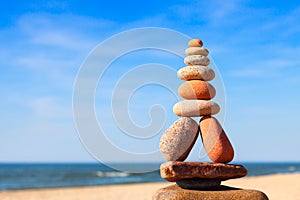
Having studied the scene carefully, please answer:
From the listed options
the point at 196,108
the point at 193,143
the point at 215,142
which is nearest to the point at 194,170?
the point at 193,143

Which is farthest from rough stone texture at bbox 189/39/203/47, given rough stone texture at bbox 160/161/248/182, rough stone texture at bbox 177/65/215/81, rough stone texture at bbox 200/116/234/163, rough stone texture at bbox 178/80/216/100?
rough stone texture at bbox 160/161/248/182

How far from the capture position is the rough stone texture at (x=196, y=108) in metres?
8.45

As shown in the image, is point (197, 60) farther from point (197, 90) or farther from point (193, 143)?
point (193, 143)

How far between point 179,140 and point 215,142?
69 cm

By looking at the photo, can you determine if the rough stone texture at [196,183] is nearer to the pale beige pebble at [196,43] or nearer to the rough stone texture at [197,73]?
the rough stone texture at [197,73]

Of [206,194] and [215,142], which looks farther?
[215,142]

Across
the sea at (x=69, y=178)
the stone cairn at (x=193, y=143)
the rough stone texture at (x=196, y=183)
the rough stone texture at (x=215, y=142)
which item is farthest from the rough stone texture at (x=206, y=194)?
the sea at (x=69, y=178)

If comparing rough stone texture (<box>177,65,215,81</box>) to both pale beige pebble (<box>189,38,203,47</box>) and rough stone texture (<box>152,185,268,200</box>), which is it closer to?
pale beige pebble (<box>189,38,203,47</box>)

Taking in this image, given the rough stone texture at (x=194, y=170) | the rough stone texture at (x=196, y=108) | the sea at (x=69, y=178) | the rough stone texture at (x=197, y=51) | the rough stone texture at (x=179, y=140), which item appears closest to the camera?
the rough stone texture at (x=194, y=170)

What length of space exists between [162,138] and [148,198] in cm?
1013

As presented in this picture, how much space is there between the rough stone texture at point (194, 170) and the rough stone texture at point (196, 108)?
3.22ft

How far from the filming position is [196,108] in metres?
8.45

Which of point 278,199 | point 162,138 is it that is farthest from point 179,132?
point 278,199

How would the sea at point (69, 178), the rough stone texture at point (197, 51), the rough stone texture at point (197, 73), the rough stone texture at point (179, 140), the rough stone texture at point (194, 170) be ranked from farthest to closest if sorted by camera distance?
1. the sea at point (69, 178)
2. the rough stone texture at point (197, 51)
3. the rough stone texture at point (197, 73)
4. the rough stone texture at point (179, 140)
5. the rough stone texture at point (194, 170)
